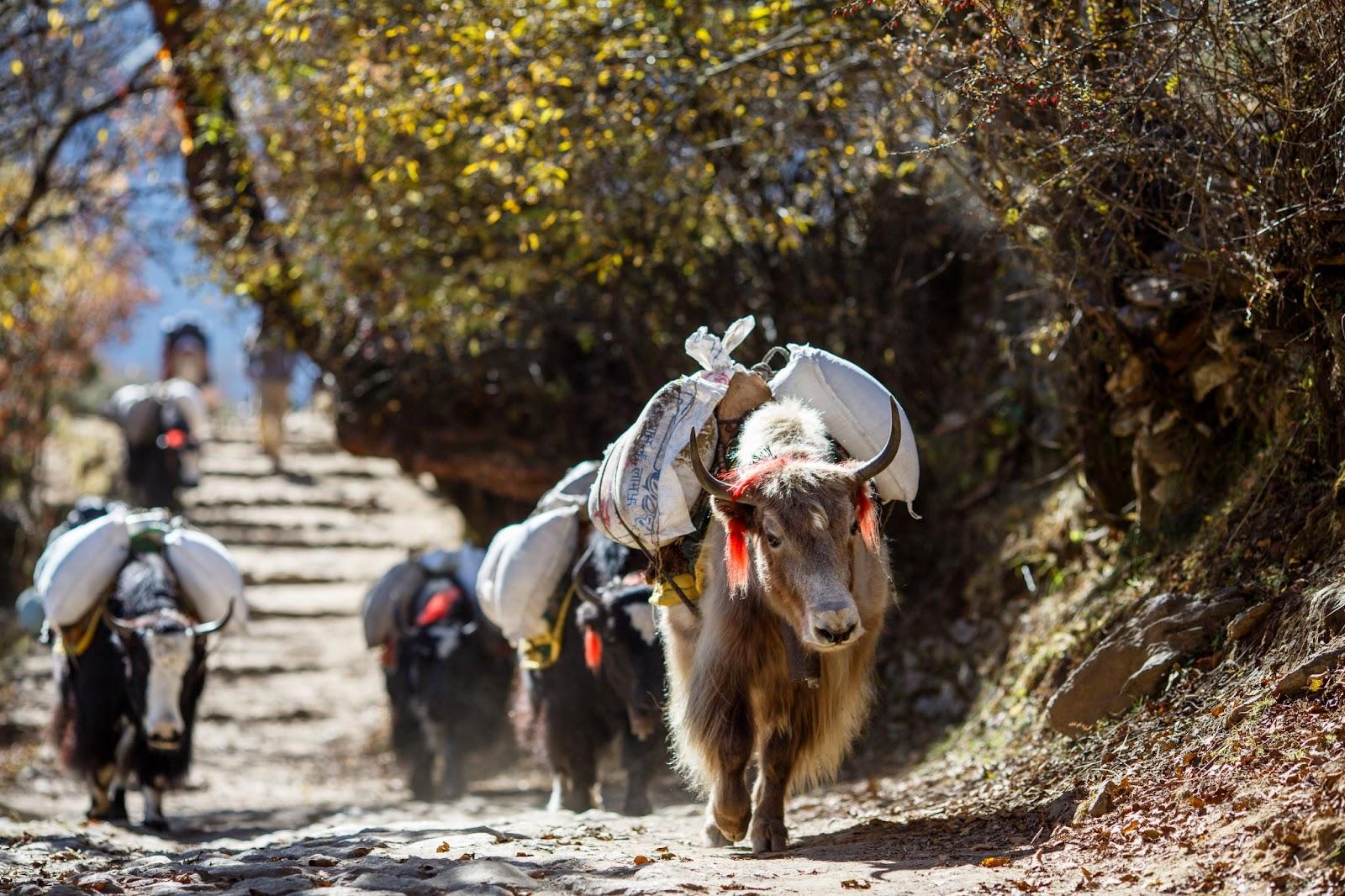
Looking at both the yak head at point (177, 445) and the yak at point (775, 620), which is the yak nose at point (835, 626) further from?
the yak head at point (177, 445)

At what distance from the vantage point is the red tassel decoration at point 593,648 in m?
6.27

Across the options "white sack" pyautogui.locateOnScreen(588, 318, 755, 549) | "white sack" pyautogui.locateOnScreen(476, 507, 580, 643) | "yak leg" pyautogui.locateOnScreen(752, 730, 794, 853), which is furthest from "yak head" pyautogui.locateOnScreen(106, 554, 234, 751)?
"yak leg" pyautogui.locateOnScreen(752, 730, 794, 853)

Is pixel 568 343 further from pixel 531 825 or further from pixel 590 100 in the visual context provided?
pixel 531 825

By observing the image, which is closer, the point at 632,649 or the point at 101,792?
the point at 632,649

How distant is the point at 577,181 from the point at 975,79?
134 inches

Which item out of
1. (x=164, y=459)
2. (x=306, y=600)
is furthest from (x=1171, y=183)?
(x=164, y=459)

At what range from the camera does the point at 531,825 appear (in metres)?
5.46

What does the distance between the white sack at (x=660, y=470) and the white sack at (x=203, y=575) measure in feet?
10.9

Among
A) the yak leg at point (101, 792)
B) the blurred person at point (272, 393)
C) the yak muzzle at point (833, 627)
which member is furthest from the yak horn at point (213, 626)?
the blurred person at point (272, 393)

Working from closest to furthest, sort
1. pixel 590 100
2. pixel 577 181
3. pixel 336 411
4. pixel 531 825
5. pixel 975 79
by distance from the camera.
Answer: pixel 975 79 → pixel 531 825 → pixel 590 100 → pixel 577 181 → pixel 336 411

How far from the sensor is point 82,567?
7.00 m

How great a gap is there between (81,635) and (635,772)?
3.00 meters

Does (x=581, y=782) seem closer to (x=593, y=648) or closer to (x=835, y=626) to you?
(x=593, y=648)

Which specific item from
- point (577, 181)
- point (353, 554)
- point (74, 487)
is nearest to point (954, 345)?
point (577, 181)
